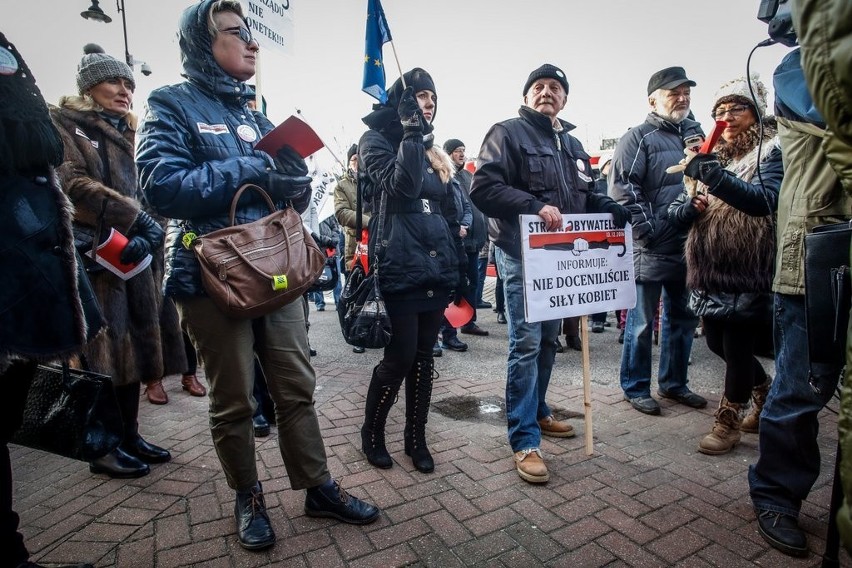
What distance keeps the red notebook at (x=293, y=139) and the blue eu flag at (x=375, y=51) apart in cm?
83

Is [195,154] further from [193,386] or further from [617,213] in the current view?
Result: [193,386]

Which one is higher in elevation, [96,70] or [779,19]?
[96,70]

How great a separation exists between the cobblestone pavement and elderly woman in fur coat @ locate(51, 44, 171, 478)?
0.30m

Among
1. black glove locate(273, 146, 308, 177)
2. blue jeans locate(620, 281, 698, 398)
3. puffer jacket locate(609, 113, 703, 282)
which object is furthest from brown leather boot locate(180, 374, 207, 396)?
puffer jacket locate(609, 113, 703, 282)

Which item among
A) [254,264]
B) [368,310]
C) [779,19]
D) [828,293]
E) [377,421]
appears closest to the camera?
[828,293]

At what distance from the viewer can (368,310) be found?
8.66 feet

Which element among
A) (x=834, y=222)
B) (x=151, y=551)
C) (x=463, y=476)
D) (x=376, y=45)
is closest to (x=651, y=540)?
(x=463, y=476)

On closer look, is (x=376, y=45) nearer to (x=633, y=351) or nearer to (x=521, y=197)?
(x=521, y=197)

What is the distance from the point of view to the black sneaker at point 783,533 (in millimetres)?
2045

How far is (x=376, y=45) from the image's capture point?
2.96m

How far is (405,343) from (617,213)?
1.58m

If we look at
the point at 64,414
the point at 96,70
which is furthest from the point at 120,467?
the point at 96,70

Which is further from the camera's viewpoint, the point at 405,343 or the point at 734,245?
the point at 734,245

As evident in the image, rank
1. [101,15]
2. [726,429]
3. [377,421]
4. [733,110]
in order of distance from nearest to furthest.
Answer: [377,421]
[726,429]
[733,110]
[101,15]
